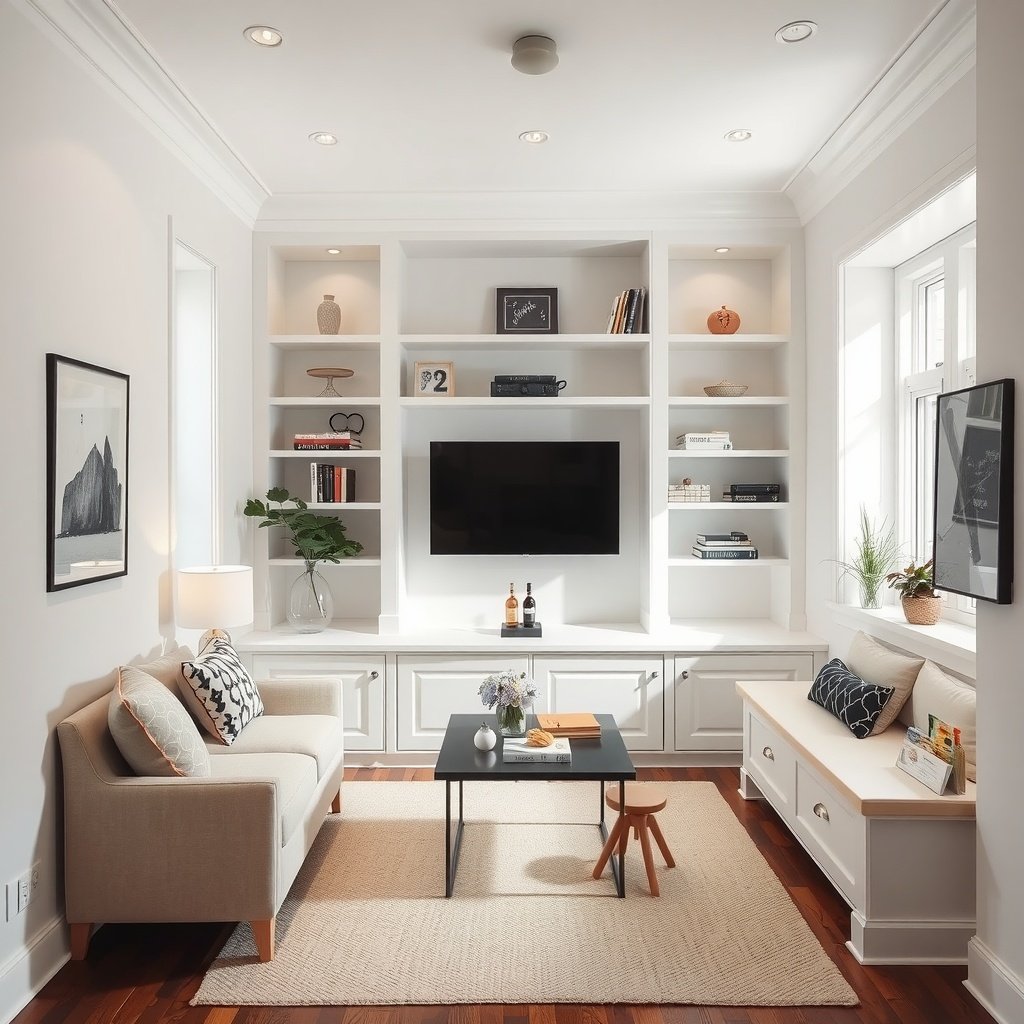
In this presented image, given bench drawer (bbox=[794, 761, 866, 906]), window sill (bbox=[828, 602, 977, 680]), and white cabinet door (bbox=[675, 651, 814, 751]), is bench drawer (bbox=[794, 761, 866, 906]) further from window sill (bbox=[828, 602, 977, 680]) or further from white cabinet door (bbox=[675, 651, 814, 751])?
white cabinet door (bbox=[675, 651, 814, 751])

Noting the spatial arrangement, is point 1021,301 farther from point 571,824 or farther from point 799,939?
point 571,824

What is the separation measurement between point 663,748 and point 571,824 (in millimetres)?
885

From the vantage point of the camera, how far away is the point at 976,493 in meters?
2.24

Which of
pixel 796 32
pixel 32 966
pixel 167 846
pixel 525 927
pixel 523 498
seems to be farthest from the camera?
pixel 523 498

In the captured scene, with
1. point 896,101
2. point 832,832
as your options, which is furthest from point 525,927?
point 896,101

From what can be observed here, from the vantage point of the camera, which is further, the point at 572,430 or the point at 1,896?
the point at 572,430

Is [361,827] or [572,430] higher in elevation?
[572,430]

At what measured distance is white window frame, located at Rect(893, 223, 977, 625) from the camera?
10.3 ft

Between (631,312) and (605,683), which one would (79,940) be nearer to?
(605,683)

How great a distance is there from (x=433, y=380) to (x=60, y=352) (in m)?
2.09

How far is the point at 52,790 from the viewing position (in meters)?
2.34

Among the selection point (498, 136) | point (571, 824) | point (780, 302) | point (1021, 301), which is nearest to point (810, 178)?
point (780, 302)

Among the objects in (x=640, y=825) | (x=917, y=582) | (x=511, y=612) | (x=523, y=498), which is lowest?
(x=640, y=825)

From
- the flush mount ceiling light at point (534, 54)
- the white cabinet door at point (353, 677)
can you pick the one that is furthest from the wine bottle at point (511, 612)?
the flush mount ceiling light at point (534, 54)
